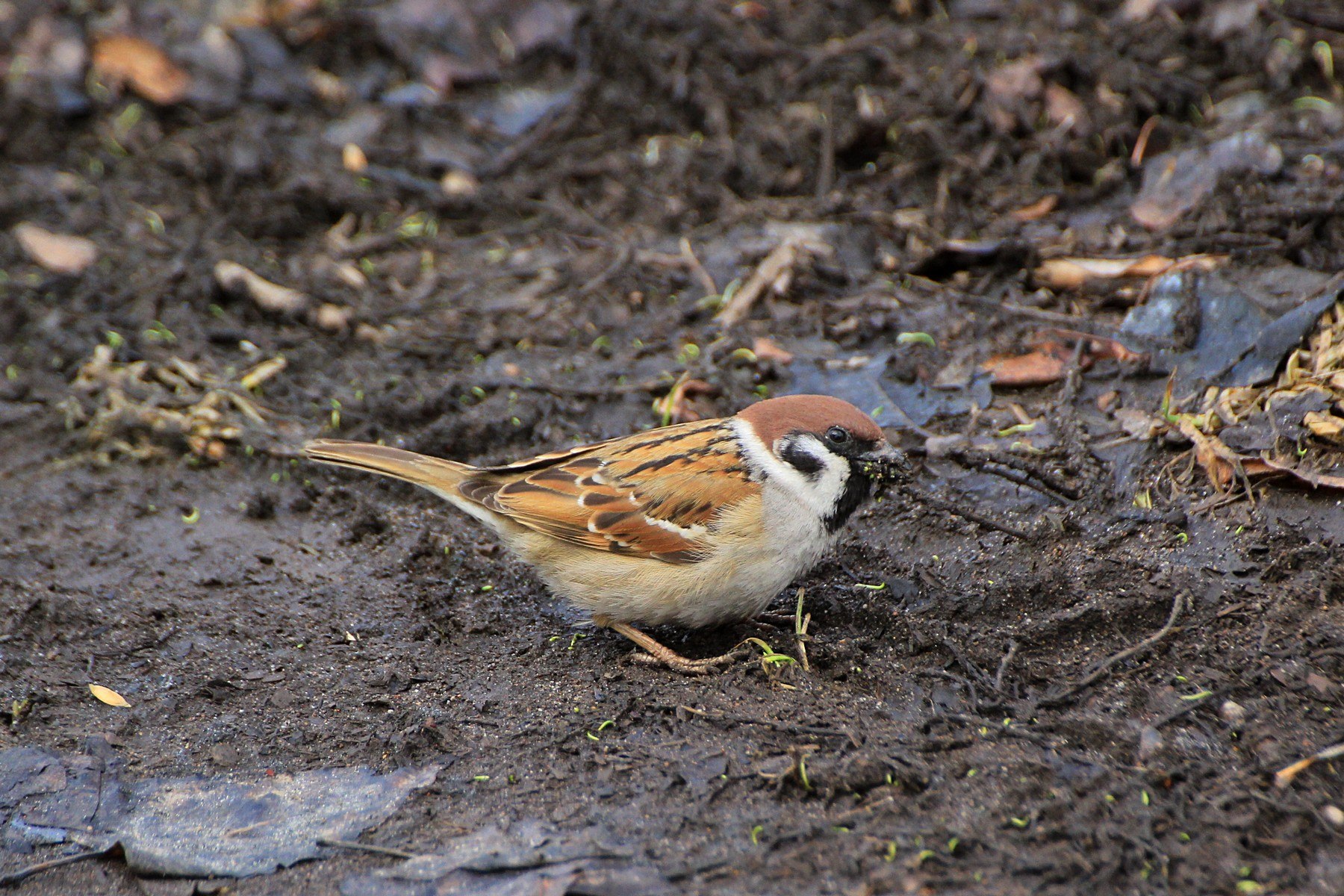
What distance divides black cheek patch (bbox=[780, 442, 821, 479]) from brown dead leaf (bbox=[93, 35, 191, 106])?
19.0 ft

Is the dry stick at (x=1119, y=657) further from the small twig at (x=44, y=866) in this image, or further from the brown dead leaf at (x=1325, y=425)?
the small twig at (x=44, y=866)

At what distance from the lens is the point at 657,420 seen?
18.0 ft

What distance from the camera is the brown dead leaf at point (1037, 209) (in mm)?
6155

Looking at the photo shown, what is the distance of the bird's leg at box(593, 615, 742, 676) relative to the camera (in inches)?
165

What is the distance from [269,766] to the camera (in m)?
3.73

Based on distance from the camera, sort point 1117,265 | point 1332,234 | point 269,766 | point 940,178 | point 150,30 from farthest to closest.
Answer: point 150,30 < point 940,178 < point 1117,265 < point 1332,234 < point 269,766

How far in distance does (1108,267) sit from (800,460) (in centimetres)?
224

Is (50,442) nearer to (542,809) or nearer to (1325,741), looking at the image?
(542,809)

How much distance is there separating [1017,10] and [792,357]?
11.2 ft

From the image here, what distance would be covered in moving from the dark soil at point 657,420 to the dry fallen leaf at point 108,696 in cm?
4

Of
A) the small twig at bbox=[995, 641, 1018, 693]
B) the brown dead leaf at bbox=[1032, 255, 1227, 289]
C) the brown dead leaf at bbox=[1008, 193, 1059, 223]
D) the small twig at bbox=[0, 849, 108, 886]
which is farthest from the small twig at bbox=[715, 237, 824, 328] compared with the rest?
the small twig at bbox=[0, 849, 108, 886]

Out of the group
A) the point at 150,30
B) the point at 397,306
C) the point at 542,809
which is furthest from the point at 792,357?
the point at 150,30

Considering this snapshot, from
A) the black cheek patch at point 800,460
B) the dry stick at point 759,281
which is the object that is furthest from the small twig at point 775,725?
the dry stick at point 759,281

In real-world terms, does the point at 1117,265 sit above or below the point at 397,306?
above
